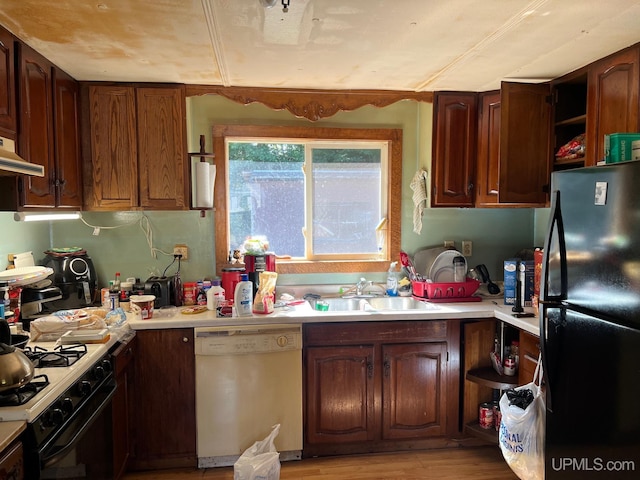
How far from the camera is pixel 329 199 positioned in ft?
10.1

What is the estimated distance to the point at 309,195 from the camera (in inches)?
120

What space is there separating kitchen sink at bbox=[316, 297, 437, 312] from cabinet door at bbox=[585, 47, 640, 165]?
51.0 inches

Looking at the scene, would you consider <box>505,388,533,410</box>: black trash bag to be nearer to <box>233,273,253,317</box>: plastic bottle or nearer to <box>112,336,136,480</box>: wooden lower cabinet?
<box>233,273,253,317</box>: plastic bottle

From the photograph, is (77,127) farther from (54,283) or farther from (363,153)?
(363,153)

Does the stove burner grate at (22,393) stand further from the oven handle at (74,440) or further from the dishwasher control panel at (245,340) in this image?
the dishwasher control panel at (245,340)

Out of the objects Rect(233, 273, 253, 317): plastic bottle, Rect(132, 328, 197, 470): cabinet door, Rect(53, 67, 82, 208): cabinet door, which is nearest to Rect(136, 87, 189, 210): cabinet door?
Rect(53, 67, 82, 208): cabinet door

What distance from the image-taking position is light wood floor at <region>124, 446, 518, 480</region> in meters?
2.40

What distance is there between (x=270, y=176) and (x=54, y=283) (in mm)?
1431

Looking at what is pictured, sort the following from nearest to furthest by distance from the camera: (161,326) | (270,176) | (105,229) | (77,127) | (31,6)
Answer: (31,6), (161,326), (77,127), (105,229), (270,176)

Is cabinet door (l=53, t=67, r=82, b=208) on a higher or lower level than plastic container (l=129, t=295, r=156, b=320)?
higher

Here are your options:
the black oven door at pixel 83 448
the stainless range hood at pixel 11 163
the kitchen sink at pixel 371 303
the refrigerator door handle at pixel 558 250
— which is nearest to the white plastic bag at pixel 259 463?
the black oven door at pixel 83 448

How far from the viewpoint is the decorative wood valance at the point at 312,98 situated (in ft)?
8.89

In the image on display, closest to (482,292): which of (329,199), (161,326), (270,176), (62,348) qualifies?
(329,199)

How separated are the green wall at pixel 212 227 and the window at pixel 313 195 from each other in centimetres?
7
